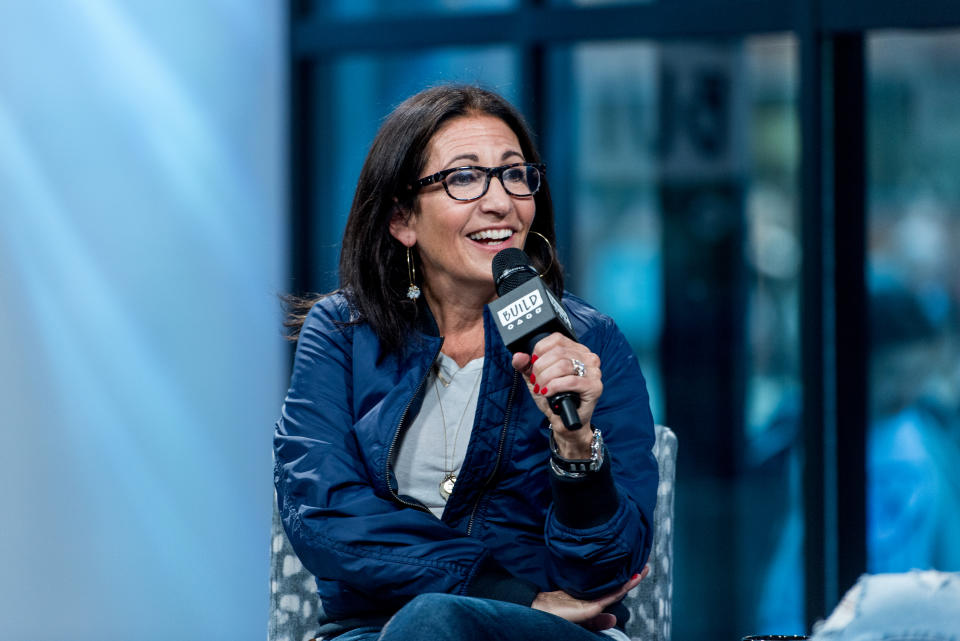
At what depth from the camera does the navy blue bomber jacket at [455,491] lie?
1.82 meters

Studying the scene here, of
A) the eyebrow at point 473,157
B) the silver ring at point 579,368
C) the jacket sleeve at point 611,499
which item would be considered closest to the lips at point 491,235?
A: the eyebrow at point 473,157

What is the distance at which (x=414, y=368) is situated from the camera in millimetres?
2059

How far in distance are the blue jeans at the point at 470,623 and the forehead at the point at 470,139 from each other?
2.64 feet

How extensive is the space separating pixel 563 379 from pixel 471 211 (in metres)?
0.54

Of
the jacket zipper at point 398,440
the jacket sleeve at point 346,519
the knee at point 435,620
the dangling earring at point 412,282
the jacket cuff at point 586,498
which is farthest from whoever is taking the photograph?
the dangling earring at point 412,282

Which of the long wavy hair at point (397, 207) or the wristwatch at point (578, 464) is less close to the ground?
the long wavy hair at point (397, 207)

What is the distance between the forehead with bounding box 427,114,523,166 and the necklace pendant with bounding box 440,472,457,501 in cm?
54

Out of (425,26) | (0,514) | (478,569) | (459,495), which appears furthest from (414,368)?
(425,26)

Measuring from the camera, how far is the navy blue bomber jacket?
1.82 meters

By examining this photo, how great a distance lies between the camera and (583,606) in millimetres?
1831

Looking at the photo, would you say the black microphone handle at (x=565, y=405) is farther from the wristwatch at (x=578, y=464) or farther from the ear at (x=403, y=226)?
the ear at (x=403, y=226)

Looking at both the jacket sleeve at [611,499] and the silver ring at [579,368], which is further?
the jacket sleeve at [611,499]

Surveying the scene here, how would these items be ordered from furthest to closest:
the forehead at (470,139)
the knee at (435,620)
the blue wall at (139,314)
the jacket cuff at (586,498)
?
the blue wall at (139,314) < the forehead at (470,139) < the jacket cuff at (586,498) < the knee at (435,620)

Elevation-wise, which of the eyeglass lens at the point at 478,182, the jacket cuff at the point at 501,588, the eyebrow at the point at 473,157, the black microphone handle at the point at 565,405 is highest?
the eyebrow at the point at 473,157
